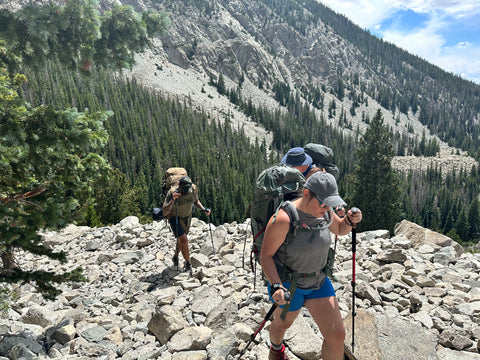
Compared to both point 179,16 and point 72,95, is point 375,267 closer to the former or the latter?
point 72,95

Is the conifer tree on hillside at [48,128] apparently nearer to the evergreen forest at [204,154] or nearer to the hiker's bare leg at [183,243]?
the hiker's bare leg at [183,243]

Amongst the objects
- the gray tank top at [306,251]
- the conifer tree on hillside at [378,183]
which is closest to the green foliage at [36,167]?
the gray tank top at [306,251]

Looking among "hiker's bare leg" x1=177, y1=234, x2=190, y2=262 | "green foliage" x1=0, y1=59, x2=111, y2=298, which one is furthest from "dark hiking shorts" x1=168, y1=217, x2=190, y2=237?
"green foliage" x1=0, y1=59, x2=111, y2=298

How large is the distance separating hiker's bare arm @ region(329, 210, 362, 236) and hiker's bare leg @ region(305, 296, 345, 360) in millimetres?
821

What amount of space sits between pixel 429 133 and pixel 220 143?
15701 cm

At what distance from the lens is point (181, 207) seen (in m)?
7.70

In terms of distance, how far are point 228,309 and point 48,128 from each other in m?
4.10

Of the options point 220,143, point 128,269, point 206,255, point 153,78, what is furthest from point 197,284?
point 153,78

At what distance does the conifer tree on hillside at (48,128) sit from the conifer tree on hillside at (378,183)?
3070cm

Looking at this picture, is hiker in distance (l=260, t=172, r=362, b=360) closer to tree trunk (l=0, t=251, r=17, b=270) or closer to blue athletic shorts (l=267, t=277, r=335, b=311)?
blue athletic shorts (l=267, t=277, r=335, b=311)

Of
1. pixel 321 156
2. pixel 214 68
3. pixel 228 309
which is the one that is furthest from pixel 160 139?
pixel 228 309

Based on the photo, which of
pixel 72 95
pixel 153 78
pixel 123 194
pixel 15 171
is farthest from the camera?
pixel 153 78

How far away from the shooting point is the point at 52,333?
516 cm

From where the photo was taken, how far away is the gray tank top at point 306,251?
341cm
